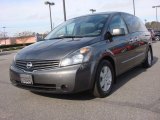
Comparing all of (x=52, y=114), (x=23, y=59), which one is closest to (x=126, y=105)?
(x=52, y=114)

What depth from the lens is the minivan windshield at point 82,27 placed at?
621cm

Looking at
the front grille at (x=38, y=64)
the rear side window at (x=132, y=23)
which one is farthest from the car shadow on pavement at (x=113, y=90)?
the rear side window at (x=132, y=23)

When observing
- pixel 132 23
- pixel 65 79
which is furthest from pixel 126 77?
pixel 65 79

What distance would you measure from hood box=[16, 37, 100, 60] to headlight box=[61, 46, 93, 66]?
0.31 ft

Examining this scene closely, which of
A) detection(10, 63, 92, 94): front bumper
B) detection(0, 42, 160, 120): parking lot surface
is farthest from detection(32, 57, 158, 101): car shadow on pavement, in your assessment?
detection(10, 63, 92, 94): front bumper

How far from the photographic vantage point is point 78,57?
17.0ft

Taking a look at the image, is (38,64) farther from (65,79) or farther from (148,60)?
(148,60)

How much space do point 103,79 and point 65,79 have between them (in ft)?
3.12

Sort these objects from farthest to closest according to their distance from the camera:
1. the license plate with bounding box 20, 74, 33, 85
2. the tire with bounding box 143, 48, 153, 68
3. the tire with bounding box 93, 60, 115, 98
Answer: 1. the tire with bounding box 143, 48, 153, 68
2. the tire with bounding box 93, 60, 115, 98
3. the license plate with bounding box 20, 74, 33, 85

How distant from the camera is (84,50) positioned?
526cm

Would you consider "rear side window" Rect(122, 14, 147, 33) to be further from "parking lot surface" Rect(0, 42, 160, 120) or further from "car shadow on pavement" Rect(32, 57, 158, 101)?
"parking lot surface" Rect(0, 42, 160, 120)

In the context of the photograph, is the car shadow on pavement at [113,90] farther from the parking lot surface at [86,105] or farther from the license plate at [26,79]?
the license plate at [26,79]

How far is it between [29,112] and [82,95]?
1.27 m

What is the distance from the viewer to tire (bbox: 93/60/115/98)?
215 inches
